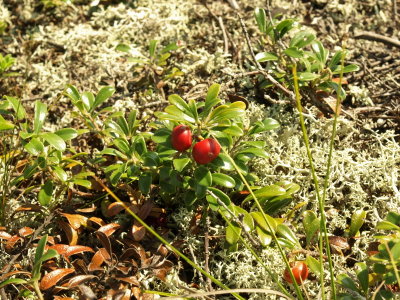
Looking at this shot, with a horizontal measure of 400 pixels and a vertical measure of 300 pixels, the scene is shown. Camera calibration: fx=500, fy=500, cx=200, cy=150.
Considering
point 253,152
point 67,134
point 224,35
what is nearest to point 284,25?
point 224,35

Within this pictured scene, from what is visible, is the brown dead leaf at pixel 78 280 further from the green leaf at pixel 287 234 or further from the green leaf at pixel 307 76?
the green leaf at pixel 307 76

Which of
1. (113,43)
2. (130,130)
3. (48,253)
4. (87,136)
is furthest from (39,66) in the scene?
(48,253)

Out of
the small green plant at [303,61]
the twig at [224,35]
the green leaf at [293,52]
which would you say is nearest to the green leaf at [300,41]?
the small green plant at [303,61]

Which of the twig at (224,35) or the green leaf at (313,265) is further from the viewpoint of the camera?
the twig at (224,35)

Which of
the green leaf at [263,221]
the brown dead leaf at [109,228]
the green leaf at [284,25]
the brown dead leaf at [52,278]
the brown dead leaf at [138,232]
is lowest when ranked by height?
the brown dead leaf at [52,278]

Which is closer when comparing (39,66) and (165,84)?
(165,84)

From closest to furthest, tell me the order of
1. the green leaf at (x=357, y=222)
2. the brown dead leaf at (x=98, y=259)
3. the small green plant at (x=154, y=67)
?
the brown dead leaf at (x=98, y=259), the green leaf at (x=357, y=222), the small green plant at (x=154, y=67)

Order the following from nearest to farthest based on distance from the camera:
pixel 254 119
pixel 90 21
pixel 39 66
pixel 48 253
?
1. pixel 48 253
2. pixel 254 119
3. pixel 39 66
4. pixel 90 21

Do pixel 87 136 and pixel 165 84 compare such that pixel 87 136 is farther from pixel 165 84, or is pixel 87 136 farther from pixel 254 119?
pixel 254 119
